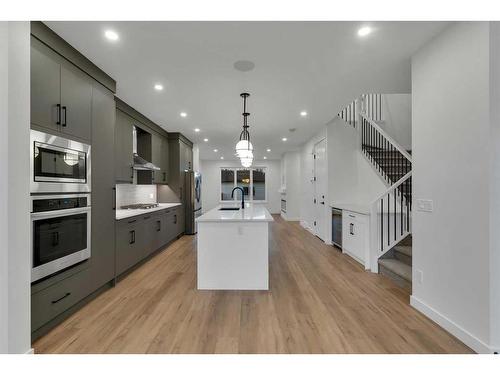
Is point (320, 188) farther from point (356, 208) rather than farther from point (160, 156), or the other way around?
point (160, 156)

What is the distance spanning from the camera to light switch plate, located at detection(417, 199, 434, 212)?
2320 mm

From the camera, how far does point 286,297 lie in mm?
2812

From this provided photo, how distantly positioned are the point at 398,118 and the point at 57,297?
6909 mm

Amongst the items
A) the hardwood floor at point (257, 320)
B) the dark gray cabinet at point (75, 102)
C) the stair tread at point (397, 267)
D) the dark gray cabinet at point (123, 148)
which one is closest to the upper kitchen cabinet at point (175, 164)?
the dark gray cabinet at point (123, 148)

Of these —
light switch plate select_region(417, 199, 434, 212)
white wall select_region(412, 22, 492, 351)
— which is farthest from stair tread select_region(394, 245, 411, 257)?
light switch plate select_region(417, 199, 434, 212)

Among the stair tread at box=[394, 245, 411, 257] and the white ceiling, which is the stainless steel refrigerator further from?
the stair tread at box=[394, 245, 411, 257]

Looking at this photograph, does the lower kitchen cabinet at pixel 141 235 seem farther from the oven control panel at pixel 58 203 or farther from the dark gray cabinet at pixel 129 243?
the oven control panel at pixel 58 203

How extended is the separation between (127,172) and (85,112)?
1.52m

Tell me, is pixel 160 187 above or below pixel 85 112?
below

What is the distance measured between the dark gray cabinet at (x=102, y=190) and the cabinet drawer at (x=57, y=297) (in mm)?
160

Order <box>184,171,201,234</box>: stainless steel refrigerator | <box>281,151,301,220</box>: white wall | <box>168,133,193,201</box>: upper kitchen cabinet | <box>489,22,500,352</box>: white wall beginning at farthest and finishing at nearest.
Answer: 1. <box>281,151,301,220</box>: white wall
2. <box>184,171,201,234</box>: stainless steel refrigerator
3. <box>168,133,193,201</box>: upper kitchen cabinet
4. <box>489,22,500,352</box>: white wall

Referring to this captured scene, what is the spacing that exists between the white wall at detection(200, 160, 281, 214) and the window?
0.68 feet
